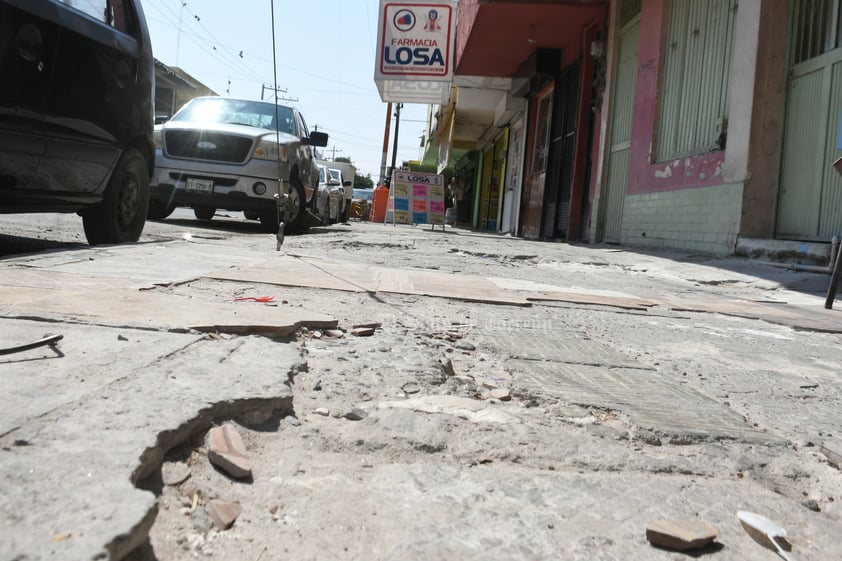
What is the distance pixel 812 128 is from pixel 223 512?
6.28 m

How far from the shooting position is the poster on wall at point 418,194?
17.4 m

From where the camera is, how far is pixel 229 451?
1146 millimetres

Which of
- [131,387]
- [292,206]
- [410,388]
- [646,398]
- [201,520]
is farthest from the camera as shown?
[292,206]

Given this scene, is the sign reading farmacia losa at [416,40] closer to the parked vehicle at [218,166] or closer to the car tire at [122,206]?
the parked vehicle at [218,166]

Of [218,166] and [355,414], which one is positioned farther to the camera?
[218,166]

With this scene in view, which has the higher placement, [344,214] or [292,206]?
[344,214]

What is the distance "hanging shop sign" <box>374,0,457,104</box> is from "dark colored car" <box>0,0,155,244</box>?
10741 millimetres

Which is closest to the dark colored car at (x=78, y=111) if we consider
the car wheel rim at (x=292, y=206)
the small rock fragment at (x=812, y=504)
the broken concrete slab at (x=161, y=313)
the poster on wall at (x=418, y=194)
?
the broken concrete slab at (x=161, y=313)

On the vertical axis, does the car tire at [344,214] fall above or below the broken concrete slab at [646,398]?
above

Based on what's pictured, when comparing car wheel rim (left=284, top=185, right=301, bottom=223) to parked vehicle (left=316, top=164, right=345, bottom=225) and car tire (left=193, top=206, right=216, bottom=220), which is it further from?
car tire (left=193, top=206, right=216, bottom=220)

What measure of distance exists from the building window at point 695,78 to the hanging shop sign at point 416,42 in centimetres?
680

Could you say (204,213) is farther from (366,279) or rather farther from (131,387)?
(131,387)

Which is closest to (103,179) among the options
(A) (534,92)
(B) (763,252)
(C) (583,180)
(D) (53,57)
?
(D) (53,57)

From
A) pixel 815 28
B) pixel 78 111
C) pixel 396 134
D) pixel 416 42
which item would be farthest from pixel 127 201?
pixel 396 134
